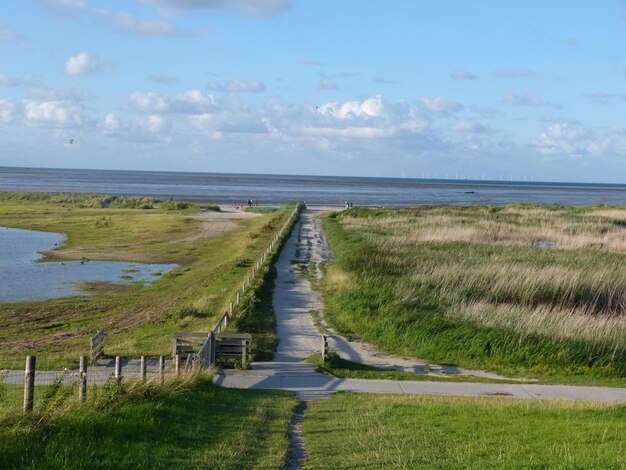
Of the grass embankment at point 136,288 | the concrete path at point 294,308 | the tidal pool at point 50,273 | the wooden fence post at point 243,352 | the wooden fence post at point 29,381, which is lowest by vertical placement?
the tidal pool at point 50,273

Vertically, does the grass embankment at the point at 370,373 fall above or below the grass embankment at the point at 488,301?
below

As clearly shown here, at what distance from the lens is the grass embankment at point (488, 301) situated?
22.4m

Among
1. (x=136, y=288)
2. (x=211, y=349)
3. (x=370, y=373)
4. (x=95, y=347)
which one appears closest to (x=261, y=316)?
(x=211, y=349)

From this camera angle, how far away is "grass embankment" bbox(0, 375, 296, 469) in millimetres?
9188

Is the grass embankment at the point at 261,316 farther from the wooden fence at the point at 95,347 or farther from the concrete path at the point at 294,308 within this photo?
the wooden fence at the point at 95,347

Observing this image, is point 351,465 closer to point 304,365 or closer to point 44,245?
point 304,365

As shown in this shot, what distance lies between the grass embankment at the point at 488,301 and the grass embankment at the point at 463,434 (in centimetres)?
711

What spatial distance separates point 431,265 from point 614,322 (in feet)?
38.9

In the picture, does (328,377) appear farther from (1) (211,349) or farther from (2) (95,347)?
(2) (95,347)

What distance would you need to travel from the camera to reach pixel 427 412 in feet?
45.8

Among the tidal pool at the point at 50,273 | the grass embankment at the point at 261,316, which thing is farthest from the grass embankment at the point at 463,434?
the tidal pool at the point at 50,273

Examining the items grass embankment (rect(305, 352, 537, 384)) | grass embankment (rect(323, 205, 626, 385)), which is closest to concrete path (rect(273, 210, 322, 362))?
grass embankment (rect(323, 205, 626, 385))

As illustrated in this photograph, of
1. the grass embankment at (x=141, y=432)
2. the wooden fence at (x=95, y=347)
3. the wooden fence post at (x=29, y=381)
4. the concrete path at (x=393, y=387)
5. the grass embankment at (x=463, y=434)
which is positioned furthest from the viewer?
the wooden fence at (x=95, y=347)

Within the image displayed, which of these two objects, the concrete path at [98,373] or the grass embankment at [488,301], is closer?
the concrete path at [98,373]
